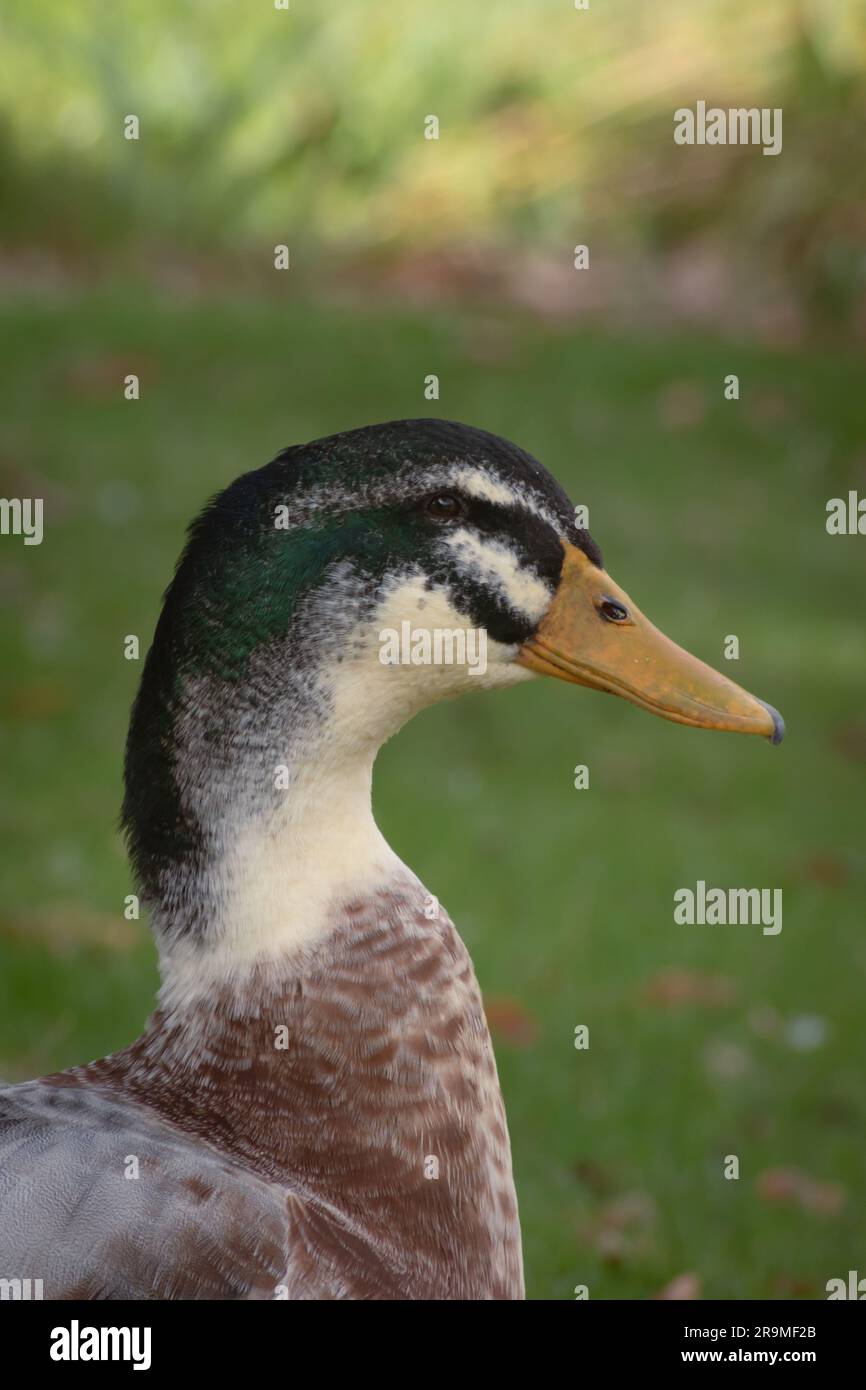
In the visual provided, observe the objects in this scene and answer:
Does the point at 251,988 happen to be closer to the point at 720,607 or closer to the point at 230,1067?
the point at 230,1067

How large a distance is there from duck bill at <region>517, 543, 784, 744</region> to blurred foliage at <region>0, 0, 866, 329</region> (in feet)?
24.6

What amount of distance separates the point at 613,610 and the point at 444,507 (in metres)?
0.25

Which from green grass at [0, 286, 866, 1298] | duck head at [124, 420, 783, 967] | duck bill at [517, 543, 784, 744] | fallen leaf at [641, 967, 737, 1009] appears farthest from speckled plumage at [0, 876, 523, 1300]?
fallen leaf at [641, 967, 737, 1009]

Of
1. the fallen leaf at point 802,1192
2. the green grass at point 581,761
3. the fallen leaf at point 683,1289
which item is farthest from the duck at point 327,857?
the fallen leaf at point 802,1192

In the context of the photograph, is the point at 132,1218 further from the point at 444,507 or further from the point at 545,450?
the point at 545,450

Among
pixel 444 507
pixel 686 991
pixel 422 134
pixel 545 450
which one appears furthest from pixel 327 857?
pixel 422 134

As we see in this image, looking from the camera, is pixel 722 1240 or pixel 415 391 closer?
pixel 722 1240

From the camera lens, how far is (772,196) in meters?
9.57

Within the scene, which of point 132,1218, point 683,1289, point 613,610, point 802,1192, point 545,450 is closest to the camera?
point 132,1218

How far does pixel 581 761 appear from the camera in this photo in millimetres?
5789

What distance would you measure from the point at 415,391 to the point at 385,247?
2052mm

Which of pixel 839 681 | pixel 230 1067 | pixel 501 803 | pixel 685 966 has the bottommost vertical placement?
pixel 230 1067
